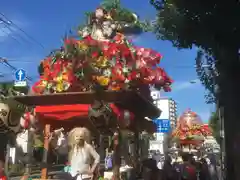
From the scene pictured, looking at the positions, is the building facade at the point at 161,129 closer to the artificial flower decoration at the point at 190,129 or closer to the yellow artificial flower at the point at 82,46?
the artificial flower decoration at the point at 190,129

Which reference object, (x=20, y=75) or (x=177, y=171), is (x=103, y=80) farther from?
(x=20, y=75)

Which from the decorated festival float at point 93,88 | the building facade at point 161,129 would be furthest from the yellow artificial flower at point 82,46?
the building facade at point 161,129

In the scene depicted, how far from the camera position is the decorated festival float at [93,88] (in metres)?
7.02

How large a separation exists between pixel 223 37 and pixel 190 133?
313 inches

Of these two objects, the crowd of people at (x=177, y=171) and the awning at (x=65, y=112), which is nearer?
the awning at (x=65, y=112)

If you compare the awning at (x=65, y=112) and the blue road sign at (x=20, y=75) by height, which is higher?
the blue road sign at (x=20, y=75)

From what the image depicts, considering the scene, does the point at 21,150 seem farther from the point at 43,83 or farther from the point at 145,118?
the point at 145,118

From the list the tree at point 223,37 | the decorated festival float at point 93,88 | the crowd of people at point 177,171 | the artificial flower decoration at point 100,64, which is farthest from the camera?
the crowd of people at point 177,171

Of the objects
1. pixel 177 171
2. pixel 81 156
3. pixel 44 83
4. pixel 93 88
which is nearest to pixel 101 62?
pixel 93 88

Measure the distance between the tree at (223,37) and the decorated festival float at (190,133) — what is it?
7106mm

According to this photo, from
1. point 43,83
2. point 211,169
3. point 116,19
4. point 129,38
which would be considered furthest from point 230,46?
point 211,169

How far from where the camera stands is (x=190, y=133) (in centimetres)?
1407

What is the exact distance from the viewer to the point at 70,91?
7520 millimetres

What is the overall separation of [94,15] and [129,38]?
979 millimetres
